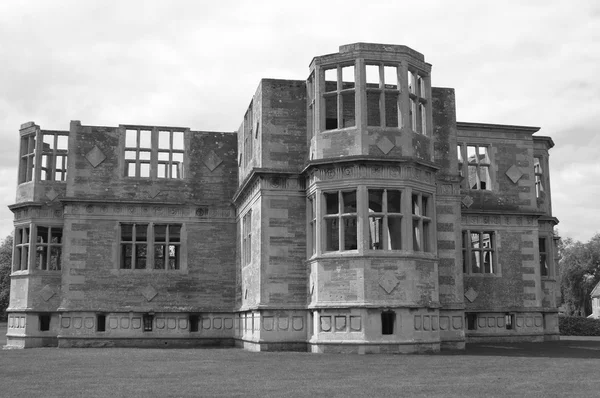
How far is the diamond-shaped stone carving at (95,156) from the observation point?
31312mm

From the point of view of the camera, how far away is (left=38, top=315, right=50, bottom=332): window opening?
104 feet

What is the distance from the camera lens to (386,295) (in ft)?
74.6

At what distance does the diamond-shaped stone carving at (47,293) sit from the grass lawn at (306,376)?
1029 centimetres

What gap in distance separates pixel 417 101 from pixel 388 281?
624 centimetres

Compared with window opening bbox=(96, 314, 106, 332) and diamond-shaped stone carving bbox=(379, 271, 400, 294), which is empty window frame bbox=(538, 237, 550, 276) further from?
window opening bbox=(96, 314, 106, 332)

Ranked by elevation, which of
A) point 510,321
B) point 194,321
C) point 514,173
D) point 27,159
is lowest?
point 510,321

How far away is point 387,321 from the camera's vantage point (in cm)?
2302

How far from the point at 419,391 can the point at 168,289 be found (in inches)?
772

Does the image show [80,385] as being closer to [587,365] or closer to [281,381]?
[281,381]

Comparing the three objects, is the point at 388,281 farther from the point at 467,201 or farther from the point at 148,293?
the point at 148,293

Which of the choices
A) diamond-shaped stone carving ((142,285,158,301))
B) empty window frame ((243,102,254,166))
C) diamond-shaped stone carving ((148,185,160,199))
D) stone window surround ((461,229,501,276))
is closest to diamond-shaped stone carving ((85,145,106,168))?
diamond-shaped stone carving ((148,185,160,199))

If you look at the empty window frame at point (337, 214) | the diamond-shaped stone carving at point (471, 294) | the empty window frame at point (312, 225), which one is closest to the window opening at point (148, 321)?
the empty window frame at point (337, 214)

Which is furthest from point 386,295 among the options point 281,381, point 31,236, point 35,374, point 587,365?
point 31,236

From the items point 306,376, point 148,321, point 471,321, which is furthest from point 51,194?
point 306,376
